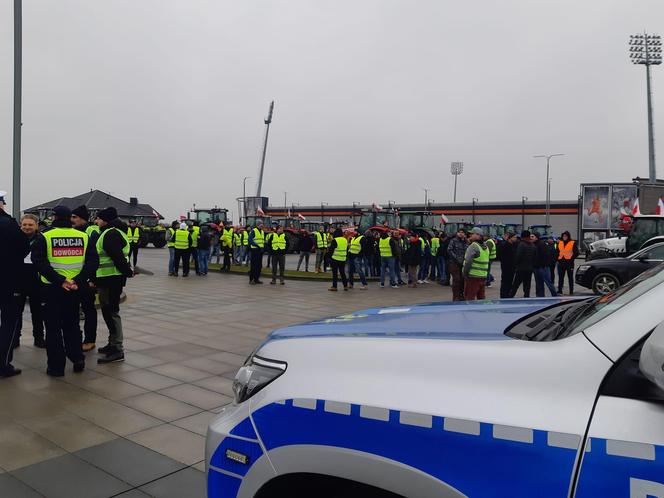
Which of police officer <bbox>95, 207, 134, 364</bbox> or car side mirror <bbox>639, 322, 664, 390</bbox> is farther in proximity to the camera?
police officer <bbox>95, 207, 134, 364</bbox>

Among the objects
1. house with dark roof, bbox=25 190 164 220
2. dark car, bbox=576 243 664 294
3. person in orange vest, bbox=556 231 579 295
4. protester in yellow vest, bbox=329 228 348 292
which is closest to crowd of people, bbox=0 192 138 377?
protester in yellow vest, bbox=329 228 348 292

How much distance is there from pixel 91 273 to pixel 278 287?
954 centimetres

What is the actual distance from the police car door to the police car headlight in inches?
40.8

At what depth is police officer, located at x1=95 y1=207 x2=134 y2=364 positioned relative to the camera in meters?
6.28

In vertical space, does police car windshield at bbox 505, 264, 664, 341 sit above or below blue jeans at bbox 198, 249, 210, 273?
above

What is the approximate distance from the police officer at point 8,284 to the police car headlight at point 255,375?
463 centimetres

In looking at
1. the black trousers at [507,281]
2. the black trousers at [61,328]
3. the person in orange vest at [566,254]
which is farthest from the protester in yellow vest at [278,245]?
the black trousers at [61,328]

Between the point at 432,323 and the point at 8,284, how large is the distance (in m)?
5.32

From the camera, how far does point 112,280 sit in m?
6.37

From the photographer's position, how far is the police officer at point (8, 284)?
5516 mm

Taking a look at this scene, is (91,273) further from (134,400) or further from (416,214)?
(416,214)

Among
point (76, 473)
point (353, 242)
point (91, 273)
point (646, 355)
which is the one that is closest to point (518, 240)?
point (353, 242)

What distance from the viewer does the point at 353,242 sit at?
618 inches

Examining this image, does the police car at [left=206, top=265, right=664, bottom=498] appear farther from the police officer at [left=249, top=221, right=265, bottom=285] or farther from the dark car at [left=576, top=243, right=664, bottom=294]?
the police officer at [left=249, top=221, right=265, bottom=285]
